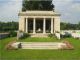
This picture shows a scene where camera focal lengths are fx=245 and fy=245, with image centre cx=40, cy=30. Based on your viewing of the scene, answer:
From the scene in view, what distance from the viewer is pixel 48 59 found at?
18922mm

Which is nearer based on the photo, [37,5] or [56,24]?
[56,24]

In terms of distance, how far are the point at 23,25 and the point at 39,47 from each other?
61.3 ft

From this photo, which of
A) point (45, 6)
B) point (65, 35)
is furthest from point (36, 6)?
point (65, 35)

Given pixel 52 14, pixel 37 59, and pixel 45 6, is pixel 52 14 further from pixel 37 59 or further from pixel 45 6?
pixel 37 59

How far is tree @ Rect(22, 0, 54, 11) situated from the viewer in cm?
5847

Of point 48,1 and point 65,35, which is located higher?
point 48,1

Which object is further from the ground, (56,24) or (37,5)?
(37,5)

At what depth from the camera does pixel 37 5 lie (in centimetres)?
5831

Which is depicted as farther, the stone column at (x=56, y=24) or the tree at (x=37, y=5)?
the tree at (x=37, y=5)

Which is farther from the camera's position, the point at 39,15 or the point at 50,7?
the point at 50,7

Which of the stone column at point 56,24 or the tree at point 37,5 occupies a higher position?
the tree at point 37,5

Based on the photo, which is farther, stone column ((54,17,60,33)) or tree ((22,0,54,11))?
tree ((22,0,54,11))

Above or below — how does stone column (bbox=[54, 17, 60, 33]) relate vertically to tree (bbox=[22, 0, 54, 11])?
below

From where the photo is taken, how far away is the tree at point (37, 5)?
58.5 m
